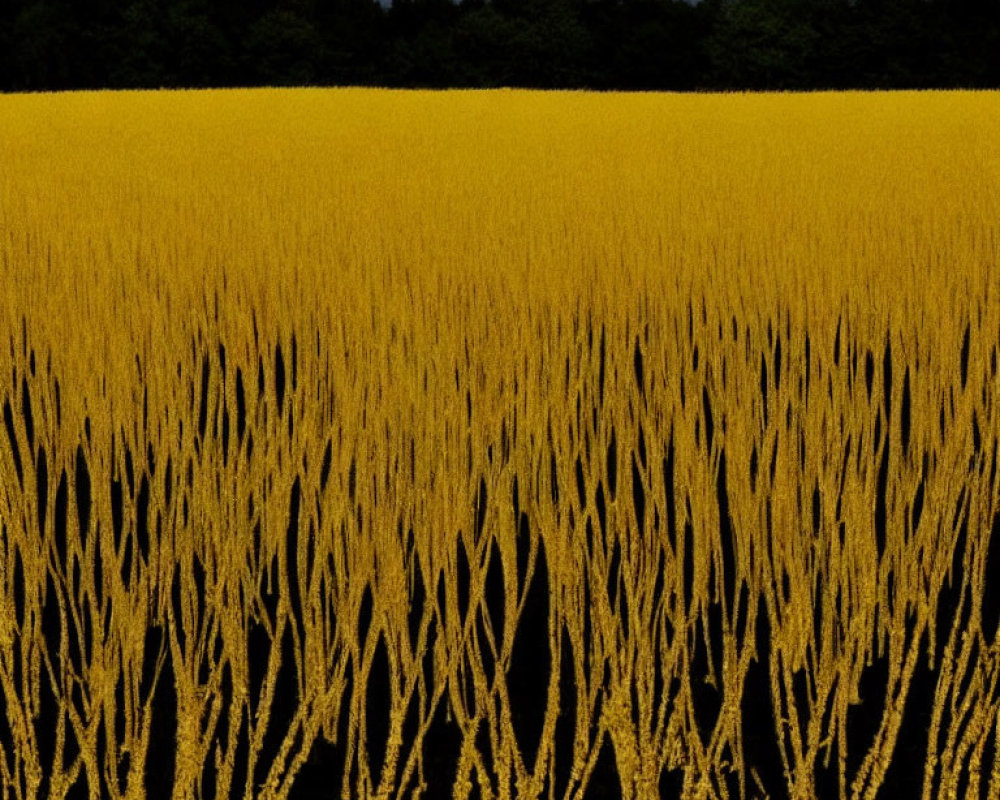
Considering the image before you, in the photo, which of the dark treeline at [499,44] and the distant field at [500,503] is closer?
the distant field at [500,503]

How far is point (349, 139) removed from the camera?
187 inches

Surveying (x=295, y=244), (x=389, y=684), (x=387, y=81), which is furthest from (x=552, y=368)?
(x=387, y=81)

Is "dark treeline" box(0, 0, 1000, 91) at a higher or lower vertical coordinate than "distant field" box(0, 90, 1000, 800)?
higher

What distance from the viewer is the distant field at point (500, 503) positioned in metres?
1.50

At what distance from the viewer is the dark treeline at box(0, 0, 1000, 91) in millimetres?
19109

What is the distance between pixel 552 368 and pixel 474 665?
657mm

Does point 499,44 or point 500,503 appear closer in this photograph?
point 500,503

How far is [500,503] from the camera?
1.76m

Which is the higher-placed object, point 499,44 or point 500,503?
point 499,44

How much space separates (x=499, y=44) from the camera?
21047 mm

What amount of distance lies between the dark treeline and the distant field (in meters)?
16.6

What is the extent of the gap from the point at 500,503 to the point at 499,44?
20.2 metres

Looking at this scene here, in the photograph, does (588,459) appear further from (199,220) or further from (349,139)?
(349,139)

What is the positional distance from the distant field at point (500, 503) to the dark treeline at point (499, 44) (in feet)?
54.6
